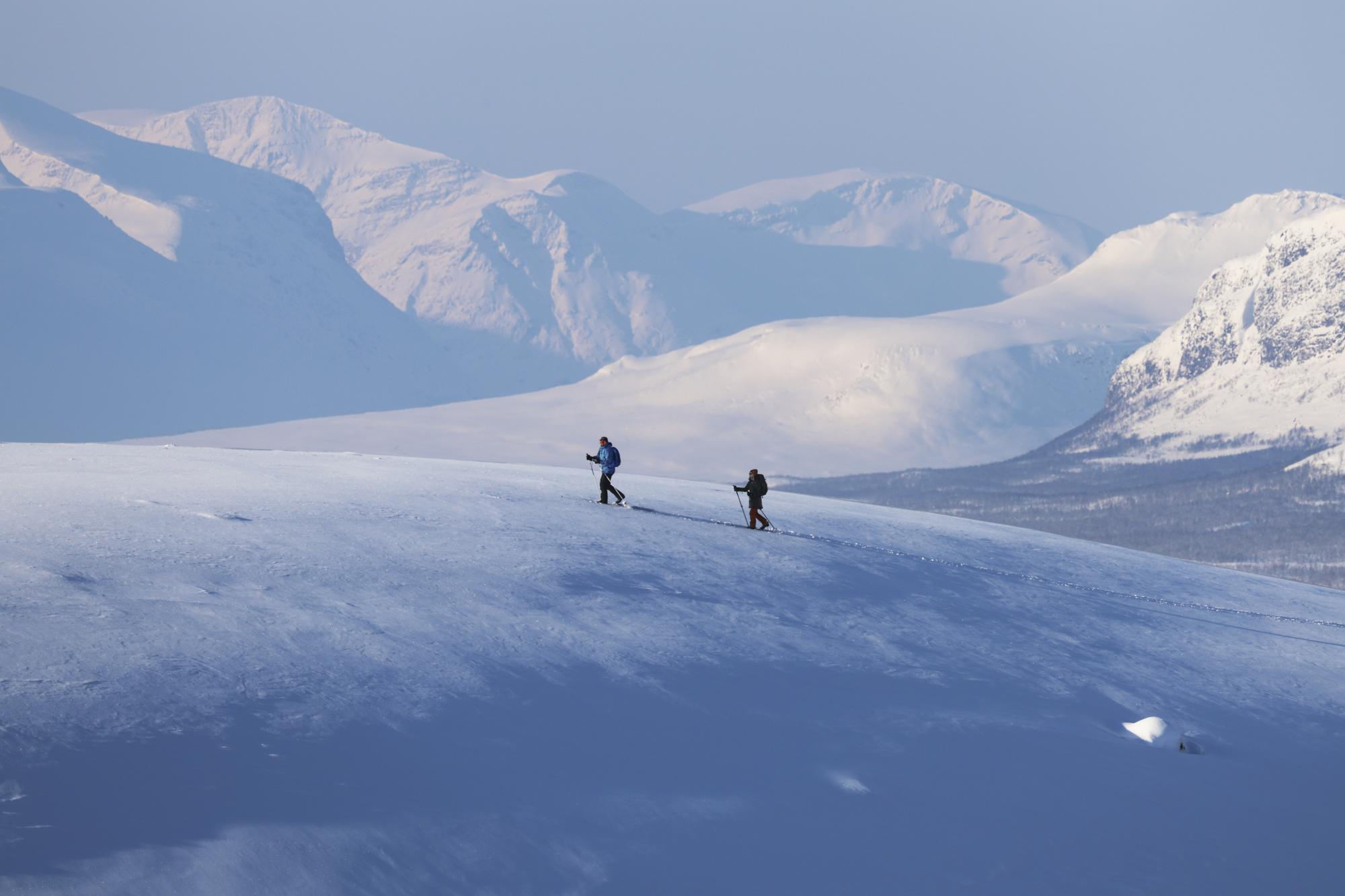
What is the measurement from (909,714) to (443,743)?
12.9 m

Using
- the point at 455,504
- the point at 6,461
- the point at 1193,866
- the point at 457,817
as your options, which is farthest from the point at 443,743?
the point at 6,461

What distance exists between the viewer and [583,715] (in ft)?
112

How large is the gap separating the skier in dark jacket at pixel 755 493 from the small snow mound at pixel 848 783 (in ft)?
55.6

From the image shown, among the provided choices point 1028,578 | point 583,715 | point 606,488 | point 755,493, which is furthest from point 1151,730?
point 606,488

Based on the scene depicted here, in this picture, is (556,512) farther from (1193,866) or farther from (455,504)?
(1193,866)

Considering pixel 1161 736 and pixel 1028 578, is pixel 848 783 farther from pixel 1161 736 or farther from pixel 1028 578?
pixel 1028 578

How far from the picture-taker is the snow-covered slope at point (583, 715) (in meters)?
27.4

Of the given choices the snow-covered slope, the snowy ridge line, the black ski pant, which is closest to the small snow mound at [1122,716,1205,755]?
the snow-covered slope

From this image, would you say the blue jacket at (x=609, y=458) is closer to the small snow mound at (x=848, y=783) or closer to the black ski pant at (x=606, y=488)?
the black ski pant at (x=606, y=488)

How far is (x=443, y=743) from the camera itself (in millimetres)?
31156

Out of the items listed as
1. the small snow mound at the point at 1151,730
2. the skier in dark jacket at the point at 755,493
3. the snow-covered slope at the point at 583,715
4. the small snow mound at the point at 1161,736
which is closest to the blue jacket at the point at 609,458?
the snow-covered slope at the point at 583,715

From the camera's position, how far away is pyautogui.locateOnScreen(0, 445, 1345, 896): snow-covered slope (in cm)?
2741

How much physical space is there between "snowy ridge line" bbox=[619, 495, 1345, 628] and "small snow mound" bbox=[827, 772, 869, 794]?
76.6 ft

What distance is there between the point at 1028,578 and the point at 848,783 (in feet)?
84.8
